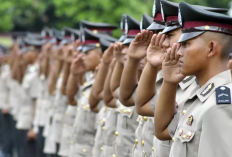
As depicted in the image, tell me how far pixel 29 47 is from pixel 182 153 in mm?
8811

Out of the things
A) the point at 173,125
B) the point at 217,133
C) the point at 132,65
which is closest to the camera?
the point at 217,133

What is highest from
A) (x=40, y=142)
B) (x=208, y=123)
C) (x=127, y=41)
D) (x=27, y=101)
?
(x=127, y=41)

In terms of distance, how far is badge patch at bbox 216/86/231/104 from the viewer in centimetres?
284

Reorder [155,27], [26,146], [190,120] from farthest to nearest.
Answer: [26,146] → [155,27] → [190,120]

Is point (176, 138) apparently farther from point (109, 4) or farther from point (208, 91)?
point (109, 4)

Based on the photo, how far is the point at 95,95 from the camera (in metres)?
5.77

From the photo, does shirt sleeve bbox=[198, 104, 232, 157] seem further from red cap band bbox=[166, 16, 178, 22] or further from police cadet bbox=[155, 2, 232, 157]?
red cap band bbox=[166, 16, 178, 22]

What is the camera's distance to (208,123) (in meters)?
2.85

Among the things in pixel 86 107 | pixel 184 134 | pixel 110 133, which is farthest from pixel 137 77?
pixel 86 107

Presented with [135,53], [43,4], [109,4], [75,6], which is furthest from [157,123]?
[43,4]

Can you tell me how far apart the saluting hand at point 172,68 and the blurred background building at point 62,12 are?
36.1ft

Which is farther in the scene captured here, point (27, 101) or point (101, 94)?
point (27, 101)

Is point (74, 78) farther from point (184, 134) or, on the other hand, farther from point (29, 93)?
point (29, 93)

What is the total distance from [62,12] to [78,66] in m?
10.1
